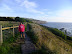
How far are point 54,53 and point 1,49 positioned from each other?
2972mm

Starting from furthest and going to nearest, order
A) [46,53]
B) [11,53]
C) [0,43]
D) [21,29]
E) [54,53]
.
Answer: [21,29]
[0,43]
[11,53]
[46,53]
[54,53]

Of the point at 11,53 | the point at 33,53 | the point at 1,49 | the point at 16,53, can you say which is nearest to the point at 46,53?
the point at 33,53

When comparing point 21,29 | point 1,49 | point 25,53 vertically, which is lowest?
point 25,53

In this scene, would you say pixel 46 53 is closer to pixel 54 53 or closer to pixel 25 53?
pixel 54 53

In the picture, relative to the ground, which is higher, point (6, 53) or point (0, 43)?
point (0, 43)

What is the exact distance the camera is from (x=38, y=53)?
4051 millimetres

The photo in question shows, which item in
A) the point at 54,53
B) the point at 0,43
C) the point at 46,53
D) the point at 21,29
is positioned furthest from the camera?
the point at 21,29

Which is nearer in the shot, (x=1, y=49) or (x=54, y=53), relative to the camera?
(x=54, y=53)

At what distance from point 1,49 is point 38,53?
2.15 meters

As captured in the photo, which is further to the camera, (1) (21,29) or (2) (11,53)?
(1) (21,29)

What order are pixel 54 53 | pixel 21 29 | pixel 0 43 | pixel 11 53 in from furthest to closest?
pixel 21 29 < pixel 0 43 < pixel 11 53 < pixel 54 53

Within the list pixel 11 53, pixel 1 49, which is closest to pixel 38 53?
pixel 11 53

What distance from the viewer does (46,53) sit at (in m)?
3.79

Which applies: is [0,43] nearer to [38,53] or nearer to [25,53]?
[25,53]
